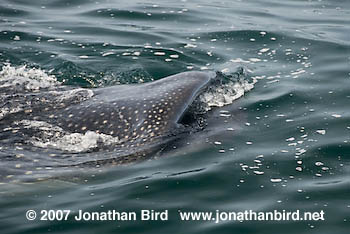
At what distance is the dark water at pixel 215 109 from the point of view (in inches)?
264

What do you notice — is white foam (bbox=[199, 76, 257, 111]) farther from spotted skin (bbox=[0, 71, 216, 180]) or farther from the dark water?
spotted skin (bbox=[0, 71, 216, 180])

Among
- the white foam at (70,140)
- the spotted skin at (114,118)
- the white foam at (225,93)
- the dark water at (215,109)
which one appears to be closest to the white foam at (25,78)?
the dark water at (215,109)

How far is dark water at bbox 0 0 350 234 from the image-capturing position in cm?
670

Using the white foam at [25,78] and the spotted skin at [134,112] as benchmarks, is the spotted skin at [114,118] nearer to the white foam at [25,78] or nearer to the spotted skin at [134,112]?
the spotted skin at [134,112]

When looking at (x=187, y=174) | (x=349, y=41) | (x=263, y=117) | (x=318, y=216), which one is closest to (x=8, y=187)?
(x=187, y=174)

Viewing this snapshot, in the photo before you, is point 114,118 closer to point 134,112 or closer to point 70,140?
point 134,112

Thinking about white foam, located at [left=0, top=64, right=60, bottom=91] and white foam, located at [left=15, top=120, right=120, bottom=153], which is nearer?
white foam, located at [left=15, top=120, right=120, bottom=153]

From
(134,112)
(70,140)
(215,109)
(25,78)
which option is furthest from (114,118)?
(25,78)

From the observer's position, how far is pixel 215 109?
8961 mm

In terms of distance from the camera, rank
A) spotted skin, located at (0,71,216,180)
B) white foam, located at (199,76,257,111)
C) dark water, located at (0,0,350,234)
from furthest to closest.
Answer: white foam, located at (199,76,257,111) → spotted skin, located at (0,71,216,180) → dark water, located at (0,0,350,234)

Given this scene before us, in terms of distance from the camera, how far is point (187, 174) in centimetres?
733

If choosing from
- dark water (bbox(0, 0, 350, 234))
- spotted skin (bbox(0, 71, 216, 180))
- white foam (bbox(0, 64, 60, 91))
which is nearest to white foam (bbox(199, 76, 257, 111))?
dark water (bbox(0, 0, 350, 234))

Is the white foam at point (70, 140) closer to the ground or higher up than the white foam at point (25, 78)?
closer to the ground

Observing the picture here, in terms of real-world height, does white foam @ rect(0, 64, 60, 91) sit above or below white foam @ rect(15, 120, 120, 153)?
above
